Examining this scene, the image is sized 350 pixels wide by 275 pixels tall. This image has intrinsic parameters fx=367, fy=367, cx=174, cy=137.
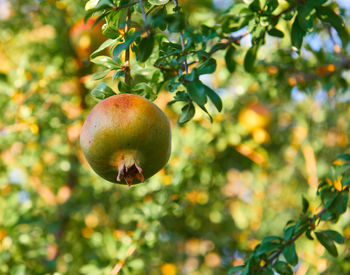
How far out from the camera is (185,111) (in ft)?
2.75

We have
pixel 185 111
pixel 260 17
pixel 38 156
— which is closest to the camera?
pixel 185 111

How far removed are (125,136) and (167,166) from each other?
3.82 feet

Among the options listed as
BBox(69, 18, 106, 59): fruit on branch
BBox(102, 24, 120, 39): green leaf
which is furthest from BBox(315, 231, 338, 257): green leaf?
BBox(69, 18, 106, 59): fruit on branch

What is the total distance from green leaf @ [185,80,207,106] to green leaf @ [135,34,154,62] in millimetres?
113

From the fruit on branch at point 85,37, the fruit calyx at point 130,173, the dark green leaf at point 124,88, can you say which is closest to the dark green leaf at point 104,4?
the dark green leaf at point 124,88

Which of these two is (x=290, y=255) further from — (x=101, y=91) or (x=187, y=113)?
(x=101, y=91)

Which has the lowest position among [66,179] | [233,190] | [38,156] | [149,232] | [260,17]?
[233,190]

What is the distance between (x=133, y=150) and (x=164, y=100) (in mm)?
1686

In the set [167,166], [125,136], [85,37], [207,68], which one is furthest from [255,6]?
[85,37]

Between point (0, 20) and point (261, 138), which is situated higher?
point (0, 20)

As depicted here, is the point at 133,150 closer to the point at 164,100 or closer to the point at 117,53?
the point at 117,53

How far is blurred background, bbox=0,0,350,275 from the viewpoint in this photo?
1.54 metres

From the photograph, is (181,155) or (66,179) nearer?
(181,155)

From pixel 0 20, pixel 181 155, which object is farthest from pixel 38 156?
pixel 0 20
